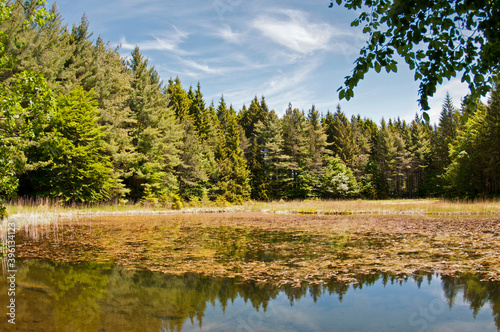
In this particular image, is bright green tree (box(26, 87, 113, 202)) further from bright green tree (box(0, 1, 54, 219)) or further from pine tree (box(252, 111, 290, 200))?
pine tree (box(252, 111, 290, 200))

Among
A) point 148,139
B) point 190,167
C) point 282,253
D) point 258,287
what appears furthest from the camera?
point 190,167

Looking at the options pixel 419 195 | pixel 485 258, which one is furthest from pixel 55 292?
pixel 419 195

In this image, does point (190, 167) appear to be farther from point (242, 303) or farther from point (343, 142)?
point (242, 303)

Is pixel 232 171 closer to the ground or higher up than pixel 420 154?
closer to the ground

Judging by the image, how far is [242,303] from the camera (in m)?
4.20

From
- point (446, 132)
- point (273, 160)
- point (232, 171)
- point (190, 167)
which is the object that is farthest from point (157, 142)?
point (446, 132)

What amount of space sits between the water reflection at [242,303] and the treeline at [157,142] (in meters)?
2.20

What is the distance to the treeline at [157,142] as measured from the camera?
19.2ft

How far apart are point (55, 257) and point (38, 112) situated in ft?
11.6

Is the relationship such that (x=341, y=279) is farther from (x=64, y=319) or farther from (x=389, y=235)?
(x=389, y=235)

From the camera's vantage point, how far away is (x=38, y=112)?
4.88 metres

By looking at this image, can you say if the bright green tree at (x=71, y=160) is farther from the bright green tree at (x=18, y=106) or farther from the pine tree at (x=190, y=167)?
the bright green tree at (x=18, y=106)

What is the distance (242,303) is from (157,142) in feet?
84.2

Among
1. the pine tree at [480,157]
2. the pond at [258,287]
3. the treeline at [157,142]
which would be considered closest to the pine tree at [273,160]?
the treeline at [157,142]
